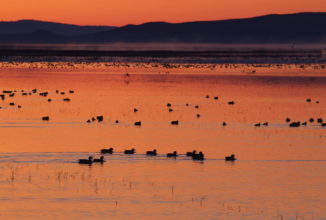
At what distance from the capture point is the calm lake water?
22.0 m

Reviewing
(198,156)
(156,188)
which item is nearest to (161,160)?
(198,156)

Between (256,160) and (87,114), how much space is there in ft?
51.1

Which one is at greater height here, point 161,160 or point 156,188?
point 156,188

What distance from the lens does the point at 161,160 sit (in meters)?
28.9

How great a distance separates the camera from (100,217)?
20.8m

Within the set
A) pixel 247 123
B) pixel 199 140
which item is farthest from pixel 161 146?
pixel 247 123

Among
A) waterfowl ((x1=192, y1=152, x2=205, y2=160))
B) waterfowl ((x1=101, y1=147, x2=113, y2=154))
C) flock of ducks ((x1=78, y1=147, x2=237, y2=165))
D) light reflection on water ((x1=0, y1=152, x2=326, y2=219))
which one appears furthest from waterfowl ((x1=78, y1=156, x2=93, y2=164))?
waterfowl ((x1=192, y1=152, x2=205, y2=160))

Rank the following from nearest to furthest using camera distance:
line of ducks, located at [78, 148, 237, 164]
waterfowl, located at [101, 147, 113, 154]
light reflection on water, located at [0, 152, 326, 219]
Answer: light reflection on water, located at [0, 152, 326, 219], line of ducks, located at [78, 148, 237, 164], waterfowl, located at [101, 147, 113, 154]

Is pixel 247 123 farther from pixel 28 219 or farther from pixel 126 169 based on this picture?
pixel 28 219

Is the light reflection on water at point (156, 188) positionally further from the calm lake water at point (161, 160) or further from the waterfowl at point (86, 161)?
the waterfowl at point (86, 161)

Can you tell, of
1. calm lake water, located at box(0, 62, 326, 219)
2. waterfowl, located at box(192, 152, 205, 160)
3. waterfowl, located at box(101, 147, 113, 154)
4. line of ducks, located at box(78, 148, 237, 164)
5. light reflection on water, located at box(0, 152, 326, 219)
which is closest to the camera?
light reflection on water, located at box(0, 152, 326, 219)

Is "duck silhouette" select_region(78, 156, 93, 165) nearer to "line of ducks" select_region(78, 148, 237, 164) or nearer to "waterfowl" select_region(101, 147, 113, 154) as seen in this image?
"line of ducks" select_region(78, 148, 237, 164)

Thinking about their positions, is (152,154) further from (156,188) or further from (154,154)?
(156,188)

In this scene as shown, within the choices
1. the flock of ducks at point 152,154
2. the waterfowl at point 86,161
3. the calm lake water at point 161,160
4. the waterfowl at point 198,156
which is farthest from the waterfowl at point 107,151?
the waterfowl at point 198,156
